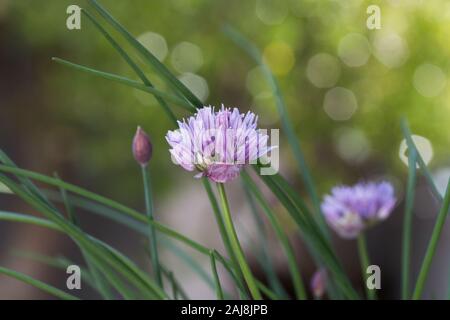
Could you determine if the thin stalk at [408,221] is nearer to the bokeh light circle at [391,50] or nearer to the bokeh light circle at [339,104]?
the bokeh light circle at [391,50]

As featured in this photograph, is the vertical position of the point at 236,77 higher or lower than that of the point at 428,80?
higher

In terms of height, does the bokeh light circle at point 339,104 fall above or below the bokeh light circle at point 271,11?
below

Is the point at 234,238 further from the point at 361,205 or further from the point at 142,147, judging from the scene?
the point at 361,205

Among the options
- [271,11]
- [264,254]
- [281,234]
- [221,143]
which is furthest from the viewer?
[271,11]

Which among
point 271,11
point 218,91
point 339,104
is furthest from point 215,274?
point 218,91

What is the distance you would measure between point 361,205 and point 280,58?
158 centimetres

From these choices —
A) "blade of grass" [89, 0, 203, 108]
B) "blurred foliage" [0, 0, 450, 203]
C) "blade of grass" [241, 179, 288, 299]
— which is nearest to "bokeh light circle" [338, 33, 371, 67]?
"blurred foliage" [0, 0, 450, 203]

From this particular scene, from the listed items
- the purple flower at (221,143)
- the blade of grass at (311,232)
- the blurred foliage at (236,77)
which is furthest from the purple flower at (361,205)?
the blurred foliage at (236,77)

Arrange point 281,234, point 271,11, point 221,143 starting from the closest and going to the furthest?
point 221,143 < point 281,234 < point 271,11

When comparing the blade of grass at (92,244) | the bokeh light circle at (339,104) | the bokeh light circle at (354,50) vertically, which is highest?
the bokeh light circle at (354,50)

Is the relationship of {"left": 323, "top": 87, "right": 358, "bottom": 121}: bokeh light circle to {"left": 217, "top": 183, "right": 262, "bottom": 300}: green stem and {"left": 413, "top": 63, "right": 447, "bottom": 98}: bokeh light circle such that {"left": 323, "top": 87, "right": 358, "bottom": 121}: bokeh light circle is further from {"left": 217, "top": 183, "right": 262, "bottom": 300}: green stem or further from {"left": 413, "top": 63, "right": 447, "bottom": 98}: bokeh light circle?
{"left": 217, "top": 183, "right": 262, "bottom": 300}: green stem

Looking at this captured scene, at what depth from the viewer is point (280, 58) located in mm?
2152

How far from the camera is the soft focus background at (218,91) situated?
6.55ft
